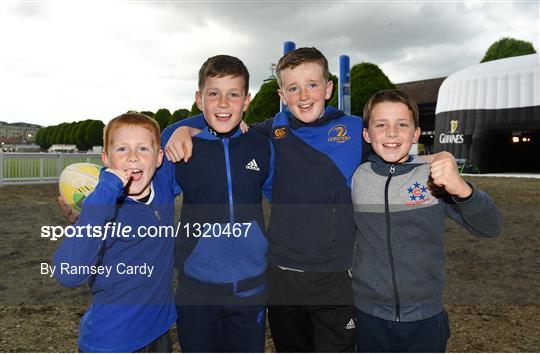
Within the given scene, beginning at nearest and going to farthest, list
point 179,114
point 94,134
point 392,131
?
point 392,131
point 179,114
point 94,134

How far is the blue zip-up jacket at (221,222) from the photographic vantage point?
254cm

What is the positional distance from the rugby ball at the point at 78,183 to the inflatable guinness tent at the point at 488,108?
25.8m

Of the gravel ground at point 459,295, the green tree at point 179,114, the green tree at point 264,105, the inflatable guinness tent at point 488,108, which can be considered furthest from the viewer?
the green tree at point 179,114

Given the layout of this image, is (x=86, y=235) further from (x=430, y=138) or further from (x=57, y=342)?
(x=430, y=138)

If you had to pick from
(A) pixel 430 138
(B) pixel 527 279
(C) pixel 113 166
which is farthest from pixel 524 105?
(C) pixel 113 166

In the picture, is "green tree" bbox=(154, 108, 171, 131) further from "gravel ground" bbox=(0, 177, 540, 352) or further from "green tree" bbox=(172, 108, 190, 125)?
"gravel ground" bbox=(0, 177, 540, 352)

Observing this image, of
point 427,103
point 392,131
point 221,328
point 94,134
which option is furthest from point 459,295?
point 94,134

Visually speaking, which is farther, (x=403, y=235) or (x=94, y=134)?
(x=94, y=134)

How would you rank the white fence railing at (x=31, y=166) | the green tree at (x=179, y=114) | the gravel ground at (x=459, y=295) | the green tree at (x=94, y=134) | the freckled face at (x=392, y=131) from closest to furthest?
the freckled face at (x=392, y=131) < the gravel ground at (x=459, y=295) < the white fence railing at (x=31, y=166) < the green tree at (x=179, y=114) < the green tree at (x=94, y=134)

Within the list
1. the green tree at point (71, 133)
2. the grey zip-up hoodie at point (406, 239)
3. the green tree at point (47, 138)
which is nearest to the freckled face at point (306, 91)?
the grey zip-up hoodie at point (406, 239)

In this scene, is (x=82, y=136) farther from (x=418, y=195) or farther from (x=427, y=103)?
(x=418, y=195)

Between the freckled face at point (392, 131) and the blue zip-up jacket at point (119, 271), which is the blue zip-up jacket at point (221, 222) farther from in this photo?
the freckled face at point (392, 131)

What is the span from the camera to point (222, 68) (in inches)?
106

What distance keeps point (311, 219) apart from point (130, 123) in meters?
1.25
